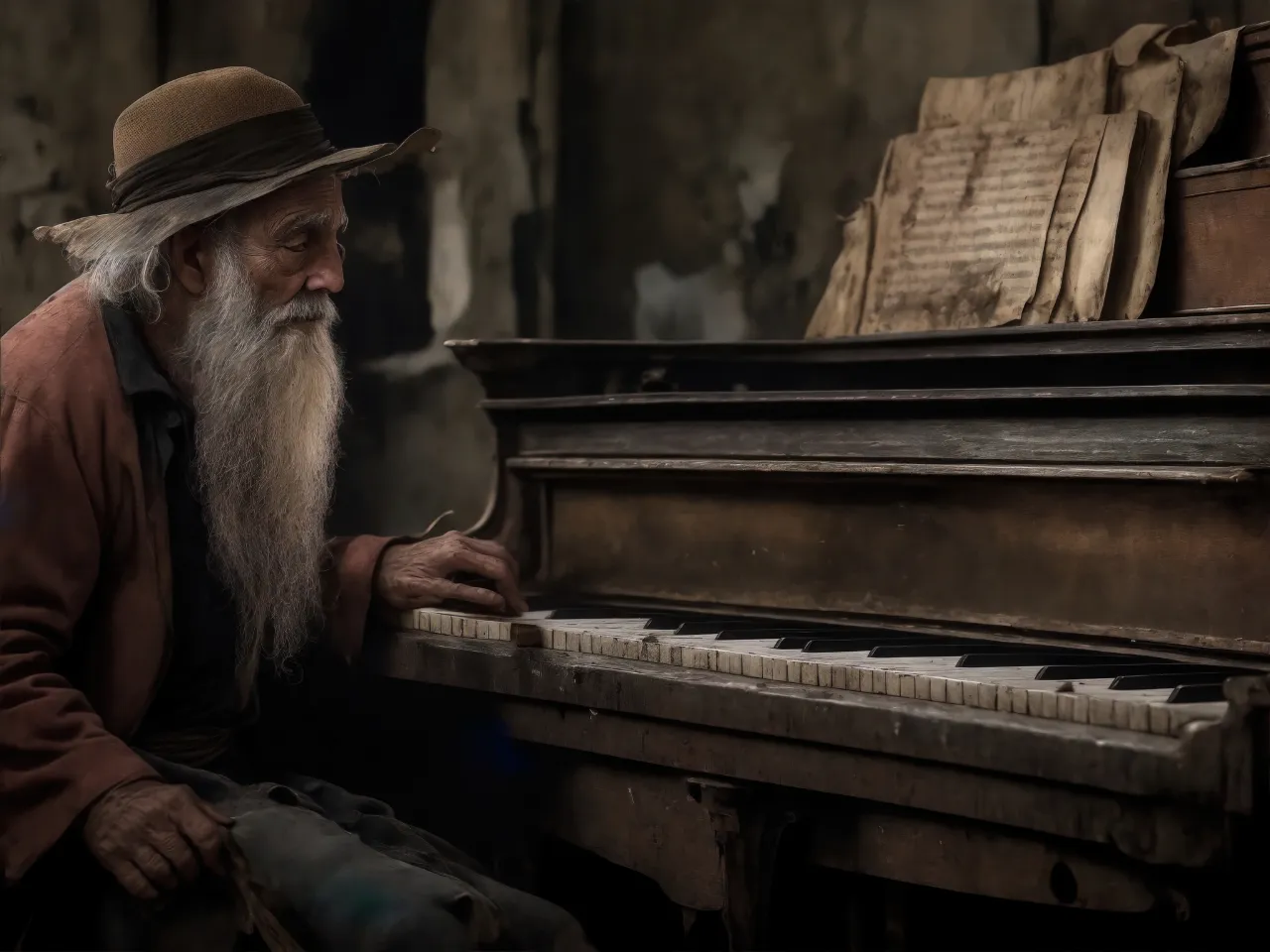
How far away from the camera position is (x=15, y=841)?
2.56 metres

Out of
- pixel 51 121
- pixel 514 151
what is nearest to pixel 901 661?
pixel 51 121

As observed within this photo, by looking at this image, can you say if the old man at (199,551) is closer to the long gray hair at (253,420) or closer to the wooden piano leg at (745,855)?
the long gray hair at (253,420)

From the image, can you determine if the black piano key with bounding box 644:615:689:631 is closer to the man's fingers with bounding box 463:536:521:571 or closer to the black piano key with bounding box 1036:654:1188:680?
the man's fingers with bounding box 463:536:521:571

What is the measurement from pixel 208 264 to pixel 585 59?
229cm

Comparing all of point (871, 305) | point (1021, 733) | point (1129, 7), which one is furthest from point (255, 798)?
point (1129, 7)

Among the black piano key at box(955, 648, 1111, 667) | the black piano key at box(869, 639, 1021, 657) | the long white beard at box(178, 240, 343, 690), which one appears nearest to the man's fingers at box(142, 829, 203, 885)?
the long white beard at box(178, 240, 343, 690)

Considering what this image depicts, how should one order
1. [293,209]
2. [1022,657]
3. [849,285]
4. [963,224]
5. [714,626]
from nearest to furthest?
[1022,657], [714,626], [293,209], [963,224], [849,285]

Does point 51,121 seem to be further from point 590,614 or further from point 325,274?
point 590,614

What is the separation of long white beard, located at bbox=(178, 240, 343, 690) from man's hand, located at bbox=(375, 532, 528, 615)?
0.50 feet

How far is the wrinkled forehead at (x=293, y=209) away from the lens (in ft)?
9.89

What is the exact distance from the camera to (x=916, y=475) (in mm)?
2814

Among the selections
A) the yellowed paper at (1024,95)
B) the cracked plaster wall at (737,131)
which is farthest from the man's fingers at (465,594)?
the cracked plaster wall at (737,131)

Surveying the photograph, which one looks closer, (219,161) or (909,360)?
(219,161)

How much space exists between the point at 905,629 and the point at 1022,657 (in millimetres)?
372
